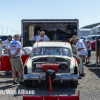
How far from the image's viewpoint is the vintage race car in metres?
7.42

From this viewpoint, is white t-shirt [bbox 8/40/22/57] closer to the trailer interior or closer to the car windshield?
the car windshield

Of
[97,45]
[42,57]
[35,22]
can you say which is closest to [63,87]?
[42,57]

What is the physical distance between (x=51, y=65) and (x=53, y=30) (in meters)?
7.60

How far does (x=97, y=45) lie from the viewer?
1466 cm

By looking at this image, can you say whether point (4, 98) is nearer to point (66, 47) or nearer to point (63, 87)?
point (63, 87)

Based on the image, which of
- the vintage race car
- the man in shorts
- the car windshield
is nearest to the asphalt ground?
the vintage race car

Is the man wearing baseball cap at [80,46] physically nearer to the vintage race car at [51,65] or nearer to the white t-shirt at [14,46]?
the vintage race car at [51,65]

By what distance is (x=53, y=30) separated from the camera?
14.9 metres

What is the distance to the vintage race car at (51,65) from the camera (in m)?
7.42

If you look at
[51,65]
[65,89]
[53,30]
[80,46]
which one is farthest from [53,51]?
[53,30]

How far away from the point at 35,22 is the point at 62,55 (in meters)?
5.60

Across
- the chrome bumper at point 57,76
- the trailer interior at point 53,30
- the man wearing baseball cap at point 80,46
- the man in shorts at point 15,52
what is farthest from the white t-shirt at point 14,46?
the trailer interior at point 53,30

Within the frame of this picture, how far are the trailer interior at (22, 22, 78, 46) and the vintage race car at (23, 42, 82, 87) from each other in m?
5.62

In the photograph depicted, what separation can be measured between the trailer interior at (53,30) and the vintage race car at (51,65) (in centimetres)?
562
